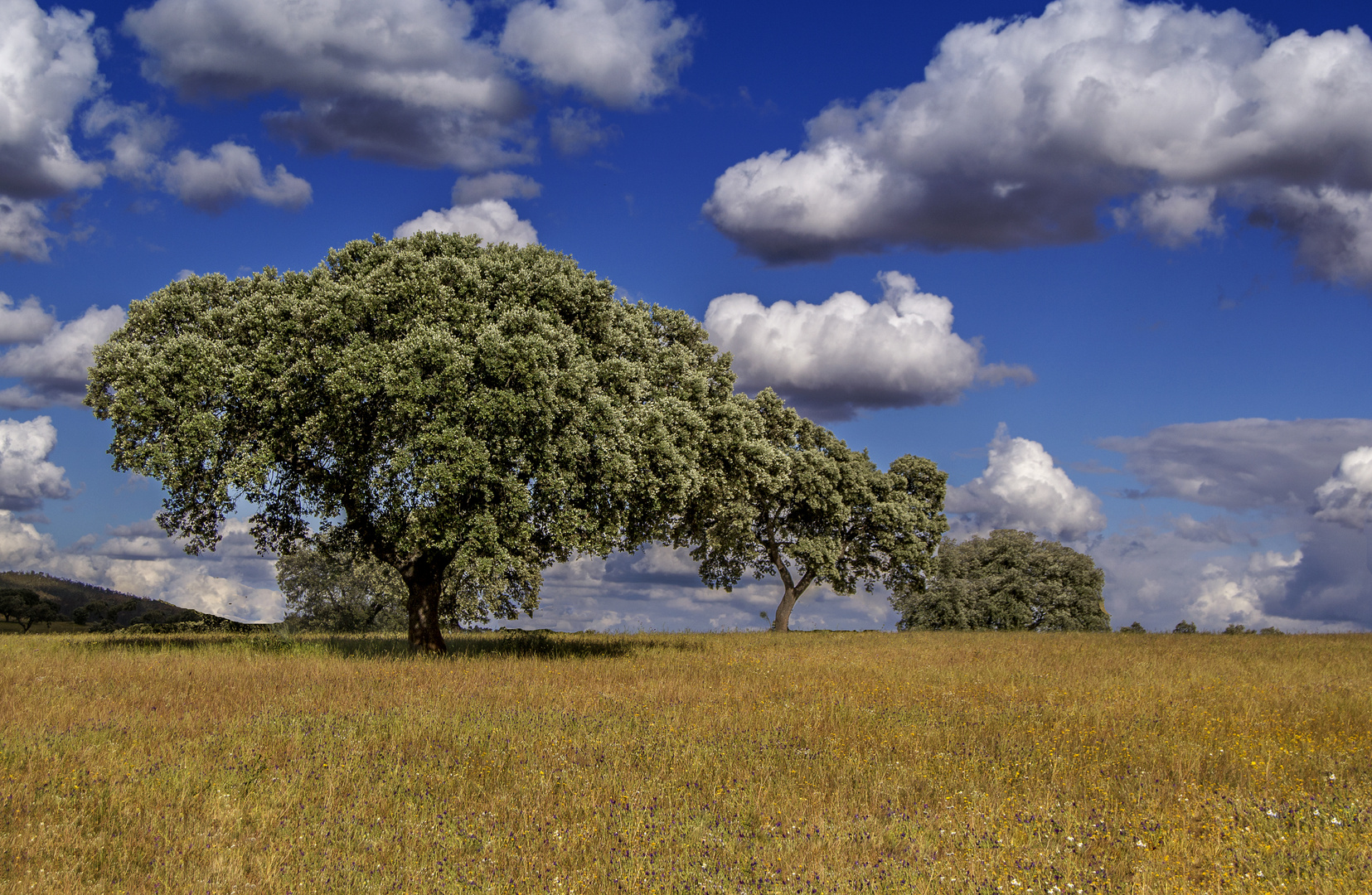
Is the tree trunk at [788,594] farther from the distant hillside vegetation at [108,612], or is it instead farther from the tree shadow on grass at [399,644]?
the distant hillside vegetation at [108,612]

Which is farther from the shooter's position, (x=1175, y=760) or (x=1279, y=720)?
(x=1279, y=720)

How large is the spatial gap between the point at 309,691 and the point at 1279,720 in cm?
1882

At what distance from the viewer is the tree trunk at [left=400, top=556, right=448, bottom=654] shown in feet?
92.0

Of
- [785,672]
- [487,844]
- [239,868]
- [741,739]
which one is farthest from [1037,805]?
[785,672]

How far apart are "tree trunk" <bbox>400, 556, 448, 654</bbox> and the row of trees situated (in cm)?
7

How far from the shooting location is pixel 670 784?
10.3m

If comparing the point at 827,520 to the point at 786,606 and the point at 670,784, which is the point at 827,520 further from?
the point at 670,784

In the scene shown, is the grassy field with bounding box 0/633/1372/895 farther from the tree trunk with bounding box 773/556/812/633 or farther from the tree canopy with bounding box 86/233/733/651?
the tree trunk with bounding box 773/556/812/633

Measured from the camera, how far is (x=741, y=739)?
42.5 feet

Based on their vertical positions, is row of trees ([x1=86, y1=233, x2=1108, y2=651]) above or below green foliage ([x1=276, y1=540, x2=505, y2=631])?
above

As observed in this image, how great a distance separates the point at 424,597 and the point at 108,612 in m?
39.2

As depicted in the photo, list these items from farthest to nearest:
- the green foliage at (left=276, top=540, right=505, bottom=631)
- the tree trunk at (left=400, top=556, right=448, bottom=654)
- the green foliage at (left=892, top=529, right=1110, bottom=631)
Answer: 1. the green foliage at (left=892, top=529, right=1110, bottom=631)
2. the green foliage at (left=276, top=540, right=505, bottom=631)
3. the tree trunk at (left=400, top=556, right=448, bottom=654)

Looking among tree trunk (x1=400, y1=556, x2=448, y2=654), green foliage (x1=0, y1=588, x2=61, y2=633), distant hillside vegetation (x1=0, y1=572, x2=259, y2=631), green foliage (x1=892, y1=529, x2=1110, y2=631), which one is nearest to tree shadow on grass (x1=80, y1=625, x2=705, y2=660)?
tree trunk (x1=400, y1=556, x2=448, y2=654)

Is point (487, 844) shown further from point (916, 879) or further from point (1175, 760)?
point (1175, 760)
